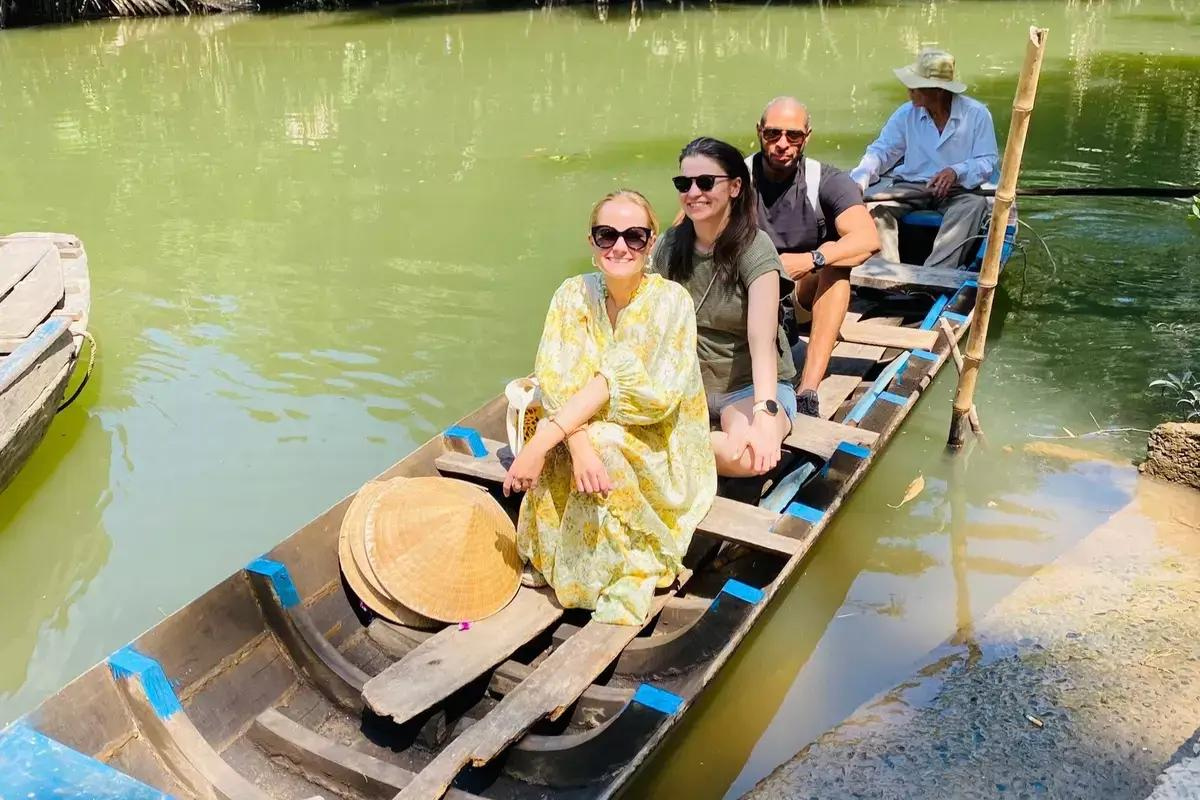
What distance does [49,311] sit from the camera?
5.40m

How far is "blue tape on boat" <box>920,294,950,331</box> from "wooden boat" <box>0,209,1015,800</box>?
5.95 ft

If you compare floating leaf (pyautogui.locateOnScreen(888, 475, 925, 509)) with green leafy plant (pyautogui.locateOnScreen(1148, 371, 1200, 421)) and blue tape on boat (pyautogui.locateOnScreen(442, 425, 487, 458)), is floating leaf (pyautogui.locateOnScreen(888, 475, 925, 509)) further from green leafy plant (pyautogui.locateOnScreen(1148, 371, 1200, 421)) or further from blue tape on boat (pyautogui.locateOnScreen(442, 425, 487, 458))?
blue tape on boat (pyautogui.locateOnScreen(442, 425, 487, 458))

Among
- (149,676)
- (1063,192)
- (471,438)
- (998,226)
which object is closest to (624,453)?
Answer: (471,438)

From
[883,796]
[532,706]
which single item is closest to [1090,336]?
[883,796]

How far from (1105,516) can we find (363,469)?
3.45m

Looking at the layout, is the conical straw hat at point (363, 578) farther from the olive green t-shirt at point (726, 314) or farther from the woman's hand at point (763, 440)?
the olive green t-shirt at point (726, 314)

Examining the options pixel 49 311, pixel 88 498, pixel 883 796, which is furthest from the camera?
pixel 49 311

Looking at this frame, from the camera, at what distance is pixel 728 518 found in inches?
142

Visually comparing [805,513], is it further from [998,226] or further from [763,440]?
[998,226]

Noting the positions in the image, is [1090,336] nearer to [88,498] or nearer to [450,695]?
[450,695]

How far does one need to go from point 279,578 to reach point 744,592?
4.72ft

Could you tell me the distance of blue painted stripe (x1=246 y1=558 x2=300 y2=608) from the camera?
316 cm

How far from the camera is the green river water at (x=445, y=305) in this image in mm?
4141

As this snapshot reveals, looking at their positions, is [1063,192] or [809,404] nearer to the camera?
[809,404]
